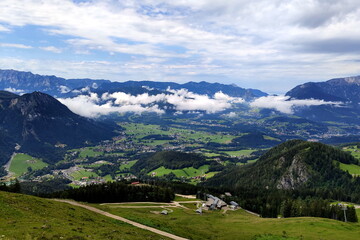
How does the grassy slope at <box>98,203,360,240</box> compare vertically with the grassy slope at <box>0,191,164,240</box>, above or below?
below

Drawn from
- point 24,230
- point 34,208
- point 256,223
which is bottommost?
point 256,223

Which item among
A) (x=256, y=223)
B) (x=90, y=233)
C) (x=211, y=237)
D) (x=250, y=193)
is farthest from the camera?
(x=250, y=193)

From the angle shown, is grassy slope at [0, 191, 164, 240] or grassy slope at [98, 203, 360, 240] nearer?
grassy slope at [0, 191, 164, 240]

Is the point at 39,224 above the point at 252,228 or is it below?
above

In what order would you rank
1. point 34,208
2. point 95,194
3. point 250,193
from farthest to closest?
point 250,193, point 95,194, point 34,208

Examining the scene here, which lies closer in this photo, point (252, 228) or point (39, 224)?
point (39, 224)

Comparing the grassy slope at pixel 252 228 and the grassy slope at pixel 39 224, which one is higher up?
the grassy slope at pixel 39 224

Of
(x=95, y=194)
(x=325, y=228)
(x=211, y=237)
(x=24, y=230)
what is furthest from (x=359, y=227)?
(x=95, y=194)

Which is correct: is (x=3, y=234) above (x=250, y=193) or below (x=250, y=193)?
above

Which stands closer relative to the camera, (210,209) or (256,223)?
(256,223)

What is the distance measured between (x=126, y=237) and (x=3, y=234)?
59.0 ft

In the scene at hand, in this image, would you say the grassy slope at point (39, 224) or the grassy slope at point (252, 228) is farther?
the grassy slope at point (252, 228)

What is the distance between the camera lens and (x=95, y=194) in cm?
12619

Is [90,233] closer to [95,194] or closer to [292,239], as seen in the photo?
[292,239]
